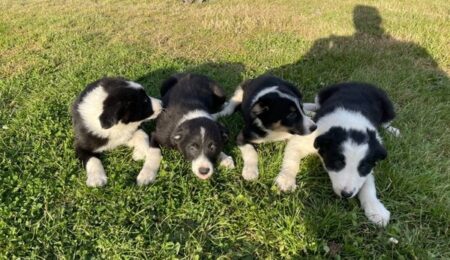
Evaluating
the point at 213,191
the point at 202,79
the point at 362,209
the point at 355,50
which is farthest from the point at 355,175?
the point at 355,50

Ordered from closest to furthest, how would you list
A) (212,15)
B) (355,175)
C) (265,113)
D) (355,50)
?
1. (355,175)
2. (265,113)
3. (355,50)
4. (212,15)

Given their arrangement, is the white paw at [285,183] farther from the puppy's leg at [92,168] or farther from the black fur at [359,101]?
the puppy's leg at [92,168]

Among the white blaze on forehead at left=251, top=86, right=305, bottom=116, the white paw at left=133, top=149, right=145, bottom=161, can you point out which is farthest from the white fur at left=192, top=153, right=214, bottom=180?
the white blaze on forehead at left=251, top=86, right=305, bottom=116

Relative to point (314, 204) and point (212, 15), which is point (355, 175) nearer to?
point (314, 204)

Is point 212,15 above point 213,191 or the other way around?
the other way around

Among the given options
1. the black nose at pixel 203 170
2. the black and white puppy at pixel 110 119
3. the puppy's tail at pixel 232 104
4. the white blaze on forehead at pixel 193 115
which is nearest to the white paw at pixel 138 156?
the black and white puppy at pixel 110 119

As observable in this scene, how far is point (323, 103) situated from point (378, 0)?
7447 mm

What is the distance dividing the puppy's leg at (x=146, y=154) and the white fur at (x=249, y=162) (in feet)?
3.18

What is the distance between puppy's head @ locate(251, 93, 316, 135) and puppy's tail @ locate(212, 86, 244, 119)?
2.71ft

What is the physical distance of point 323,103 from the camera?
18.0ft

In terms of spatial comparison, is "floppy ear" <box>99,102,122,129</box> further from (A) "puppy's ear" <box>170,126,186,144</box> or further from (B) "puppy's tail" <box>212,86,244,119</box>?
(B) "puppy's tail" <box>212,86,244,119</box>

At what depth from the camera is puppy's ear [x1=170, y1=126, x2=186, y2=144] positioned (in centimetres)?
461

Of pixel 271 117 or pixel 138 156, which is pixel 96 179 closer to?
pixel 138 156

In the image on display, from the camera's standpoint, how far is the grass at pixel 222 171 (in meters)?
3.80
